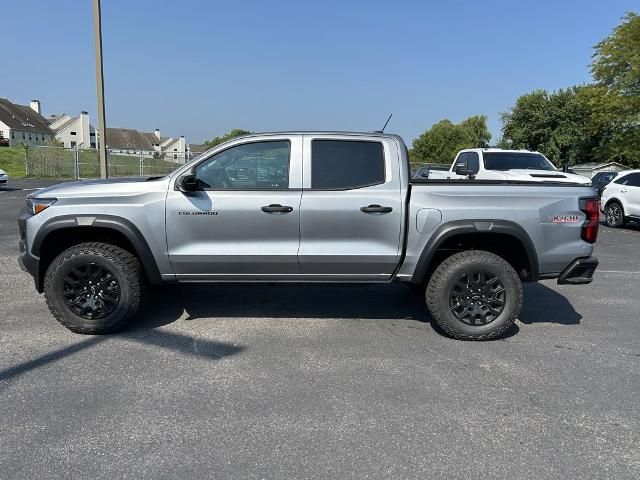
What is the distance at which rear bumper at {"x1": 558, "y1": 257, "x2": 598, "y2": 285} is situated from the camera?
4535 millimetres

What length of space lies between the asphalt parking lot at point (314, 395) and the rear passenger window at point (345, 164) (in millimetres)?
1436

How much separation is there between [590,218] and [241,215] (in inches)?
125

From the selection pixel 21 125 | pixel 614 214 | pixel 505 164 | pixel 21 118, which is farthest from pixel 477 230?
pixel 21 118

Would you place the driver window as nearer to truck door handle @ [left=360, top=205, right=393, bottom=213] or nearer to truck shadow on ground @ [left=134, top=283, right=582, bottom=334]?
truck door handle @ [left=360, top=205, right=393, bottom=213]

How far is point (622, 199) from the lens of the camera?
13156mm

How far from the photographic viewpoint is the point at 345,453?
2830 millimetres

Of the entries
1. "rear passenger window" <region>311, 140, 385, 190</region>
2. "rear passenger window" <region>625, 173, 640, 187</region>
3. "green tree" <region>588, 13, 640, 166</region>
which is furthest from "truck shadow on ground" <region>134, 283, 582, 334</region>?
"green tree" <region>588, 13, 640, 166</region>

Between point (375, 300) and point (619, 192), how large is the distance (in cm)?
1063

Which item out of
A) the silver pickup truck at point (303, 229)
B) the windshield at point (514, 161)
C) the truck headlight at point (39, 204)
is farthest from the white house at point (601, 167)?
the truck headlight at point (39, 204)

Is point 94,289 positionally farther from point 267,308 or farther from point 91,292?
point 267,308

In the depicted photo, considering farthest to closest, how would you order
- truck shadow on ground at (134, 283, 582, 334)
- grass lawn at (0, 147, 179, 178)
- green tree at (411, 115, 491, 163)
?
1. green tree at (411, 115, 491, 163)
2. grass lawn at (0, 147, 179, 178)
3. truck shadow on ground at (134, 283, 582, 334)

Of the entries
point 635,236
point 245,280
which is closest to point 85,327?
point 245,280

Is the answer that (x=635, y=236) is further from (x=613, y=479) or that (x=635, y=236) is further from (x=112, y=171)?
(x=112, y=171)

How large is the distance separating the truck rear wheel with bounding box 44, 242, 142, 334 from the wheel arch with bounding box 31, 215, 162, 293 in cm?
14
